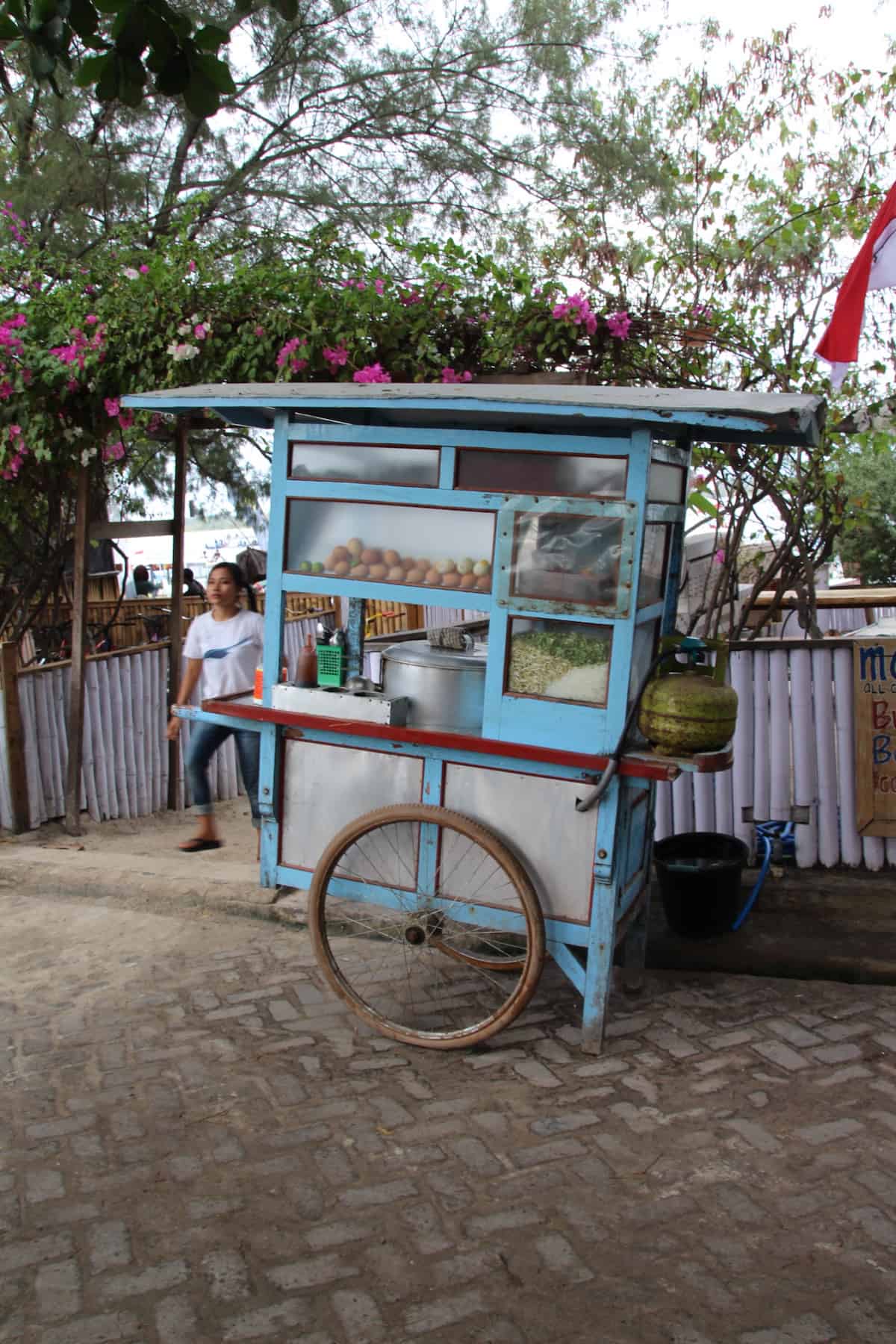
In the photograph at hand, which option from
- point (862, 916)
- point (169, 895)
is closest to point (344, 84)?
point (169, 895)

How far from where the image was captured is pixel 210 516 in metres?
13.2

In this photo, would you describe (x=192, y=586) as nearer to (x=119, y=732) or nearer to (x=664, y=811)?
(x=119, y=732)

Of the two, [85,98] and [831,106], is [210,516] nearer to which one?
[85,98]

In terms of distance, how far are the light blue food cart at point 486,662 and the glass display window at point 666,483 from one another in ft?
0.06

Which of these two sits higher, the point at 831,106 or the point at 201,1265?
the point at 831,106

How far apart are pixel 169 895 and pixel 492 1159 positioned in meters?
2.82

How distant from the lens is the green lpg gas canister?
12.5ft

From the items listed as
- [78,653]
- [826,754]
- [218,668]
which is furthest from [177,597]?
[826,754]

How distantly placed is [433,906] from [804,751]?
2765 mm

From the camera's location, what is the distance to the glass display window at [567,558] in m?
3.86

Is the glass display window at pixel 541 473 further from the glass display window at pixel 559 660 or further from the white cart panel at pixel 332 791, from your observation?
the white cart panel at pixel 332 791

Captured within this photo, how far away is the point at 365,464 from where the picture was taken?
4223 millimetres

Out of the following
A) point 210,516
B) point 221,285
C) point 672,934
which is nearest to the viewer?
point 672,934

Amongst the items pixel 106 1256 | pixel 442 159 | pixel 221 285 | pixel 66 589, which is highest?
pixel 442 159
